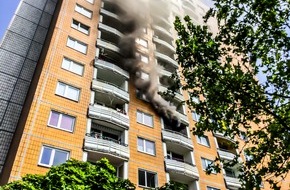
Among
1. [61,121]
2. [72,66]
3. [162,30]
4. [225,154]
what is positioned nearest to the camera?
[61,121]

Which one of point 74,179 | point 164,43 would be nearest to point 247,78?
point 74,179

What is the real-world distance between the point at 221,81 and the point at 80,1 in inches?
849

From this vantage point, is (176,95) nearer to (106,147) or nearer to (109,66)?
(109,66)

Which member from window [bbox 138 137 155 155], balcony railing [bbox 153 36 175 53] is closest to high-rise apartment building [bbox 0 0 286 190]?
window [bbox 138 137 155 155]

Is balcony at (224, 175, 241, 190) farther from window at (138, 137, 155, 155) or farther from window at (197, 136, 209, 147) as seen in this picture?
window at (138, 137, 155, 155)

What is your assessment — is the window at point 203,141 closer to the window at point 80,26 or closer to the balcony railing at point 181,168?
the balcony railing at point 181,168

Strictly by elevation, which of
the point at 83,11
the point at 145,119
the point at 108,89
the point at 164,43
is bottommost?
the point at 145,119

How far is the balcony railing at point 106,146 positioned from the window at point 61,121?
150cm

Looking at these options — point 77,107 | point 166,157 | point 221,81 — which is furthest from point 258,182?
point 77,107

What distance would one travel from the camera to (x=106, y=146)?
2044cm

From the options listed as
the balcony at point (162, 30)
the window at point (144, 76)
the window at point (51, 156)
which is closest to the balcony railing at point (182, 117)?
the window at point (144, 76)

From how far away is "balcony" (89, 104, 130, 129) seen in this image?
2177 cm

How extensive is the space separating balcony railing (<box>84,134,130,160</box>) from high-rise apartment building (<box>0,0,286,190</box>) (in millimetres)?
73

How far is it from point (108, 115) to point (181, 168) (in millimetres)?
7608
